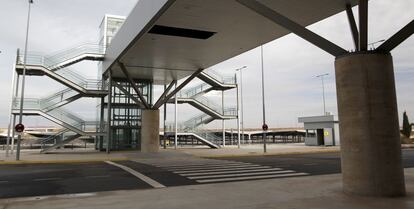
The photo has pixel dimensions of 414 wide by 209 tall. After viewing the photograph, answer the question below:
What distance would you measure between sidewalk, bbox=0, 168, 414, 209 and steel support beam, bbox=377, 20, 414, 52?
3924 mm

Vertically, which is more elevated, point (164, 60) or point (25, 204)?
point (164, 60)

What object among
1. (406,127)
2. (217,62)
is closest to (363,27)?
(217,62)

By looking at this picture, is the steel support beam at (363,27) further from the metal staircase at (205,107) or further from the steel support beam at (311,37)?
the metal staircase at (205,107)

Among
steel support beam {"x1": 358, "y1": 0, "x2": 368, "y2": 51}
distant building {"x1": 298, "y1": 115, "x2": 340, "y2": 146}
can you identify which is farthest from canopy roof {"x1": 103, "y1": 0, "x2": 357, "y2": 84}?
distant building {"x1": 298, "y1": 115, "x2": 340, "y2": 146}

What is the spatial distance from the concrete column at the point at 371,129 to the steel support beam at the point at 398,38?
0.21m

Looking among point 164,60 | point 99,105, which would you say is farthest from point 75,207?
point 99,105

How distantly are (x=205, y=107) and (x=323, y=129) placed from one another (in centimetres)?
1811

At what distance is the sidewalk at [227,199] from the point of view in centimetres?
795

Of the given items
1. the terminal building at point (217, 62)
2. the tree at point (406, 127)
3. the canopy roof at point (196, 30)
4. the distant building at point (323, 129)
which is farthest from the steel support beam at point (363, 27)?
the tree at point (406, 127)

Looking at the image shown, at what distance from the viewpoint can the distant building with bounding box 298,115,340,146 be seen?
44.1 m

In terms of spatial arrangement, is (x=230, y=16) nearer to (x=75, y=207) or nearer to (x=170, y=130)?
(x=75, y=207)

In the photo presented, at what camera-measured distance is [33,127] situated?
267 feet

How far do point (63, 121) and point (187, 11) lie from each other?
65.3 feet

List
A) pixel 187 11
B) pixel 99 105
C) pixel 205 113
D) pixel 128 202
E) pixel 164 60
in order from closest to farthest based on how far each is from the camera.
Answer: pixel 128 202 → pixel 187 11 → pixel 164 60 → pixel 99 105 → pixel 205 113
